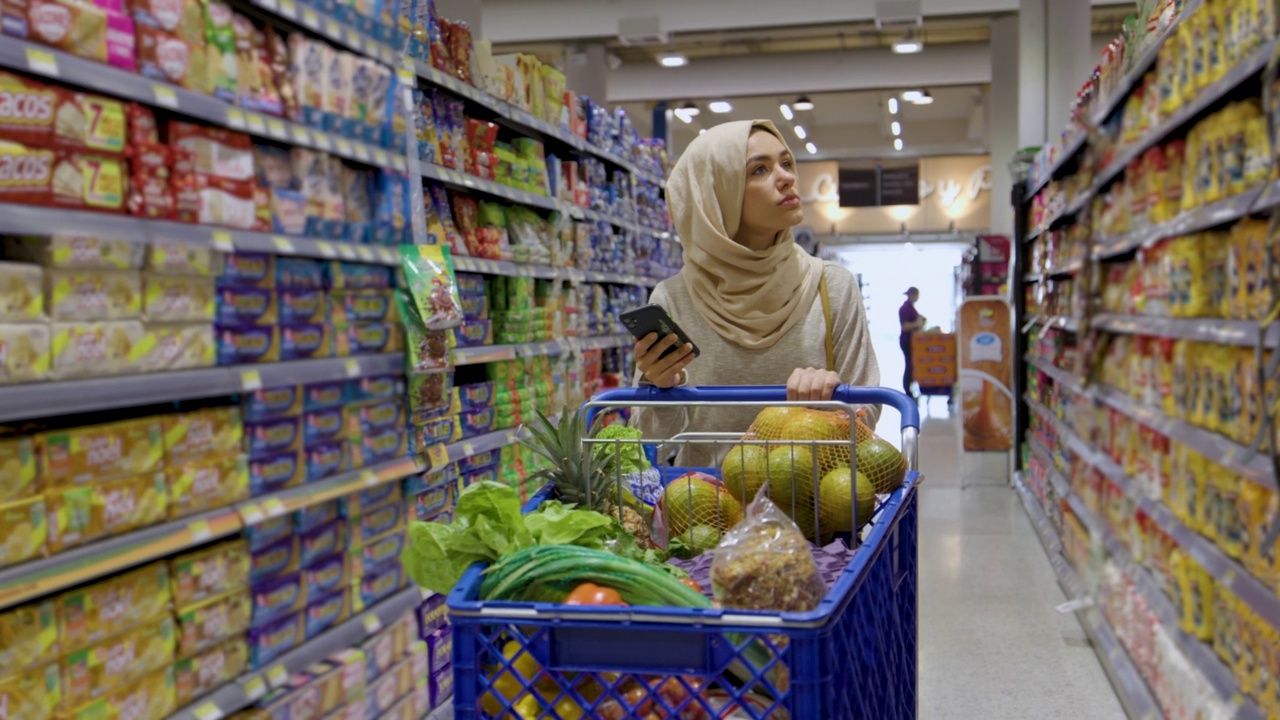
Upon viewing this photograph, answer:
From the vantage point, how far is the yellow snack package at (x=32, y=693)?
198 cm

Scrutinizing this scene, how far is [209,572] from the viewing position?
8.25ft

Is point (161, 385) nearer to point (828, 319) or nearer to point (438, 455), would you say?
point (438, 455)

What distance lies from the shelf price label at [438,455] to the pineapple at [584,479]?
6.53ft

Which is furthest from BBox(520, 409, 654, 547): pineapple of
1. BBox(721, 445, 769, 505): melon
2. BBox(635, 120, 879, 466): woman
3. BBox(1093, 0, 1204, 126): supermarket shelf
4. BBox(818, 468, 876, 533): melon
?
BBox(1093, 0, 1204, 126): supermarket shelf

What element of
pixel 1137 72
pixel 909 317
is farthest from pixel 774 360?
pixel 909 317

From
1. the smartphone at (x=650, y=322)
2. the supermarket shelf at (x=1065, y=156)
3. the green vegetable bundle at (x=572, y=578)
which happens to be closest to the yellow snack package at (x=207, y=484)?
the smartphone at (x=650, y=322)

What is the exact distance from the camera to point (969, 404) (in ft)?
25.8

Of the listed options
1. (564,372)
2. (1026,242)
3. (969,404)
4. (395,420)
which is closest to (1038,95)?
(1026,242)

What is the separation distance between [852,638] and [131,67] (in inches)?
74.9

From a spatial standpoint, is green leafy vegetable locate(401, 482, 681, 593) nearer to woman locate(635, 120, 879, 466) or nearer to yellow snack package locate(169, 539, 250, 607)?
woman locate(635, 120, 879, 466)

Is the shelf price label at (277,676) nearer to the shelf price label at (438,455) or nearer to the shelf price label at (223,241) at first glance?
the shelf price label at (438,455)

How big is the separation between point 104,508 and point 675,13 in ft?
29.2

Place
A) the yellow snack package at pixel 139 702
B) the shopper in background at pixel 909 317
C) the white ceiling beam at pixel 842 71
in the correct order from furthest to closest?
the shopper in background at pixel 909 317 → the white ceiling beam at pixel 842 71 → the yellow snack package at pixel 139 702

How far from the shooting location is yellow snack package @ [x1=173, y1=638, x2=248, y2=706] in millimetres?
2422
